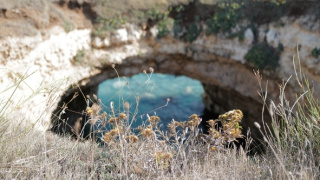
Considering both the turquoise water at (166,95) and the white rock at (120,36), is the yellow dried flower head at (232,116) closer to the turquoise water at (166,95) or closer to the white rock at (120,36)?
the white rock at (120,36)

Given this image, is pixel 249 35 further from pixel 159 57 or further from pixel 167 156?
pixel 167 156

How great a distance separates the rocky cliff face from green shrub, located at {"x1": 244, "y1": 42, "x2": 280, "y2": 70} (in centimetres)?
13

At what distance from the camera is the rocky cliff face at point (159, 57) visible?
265 inches

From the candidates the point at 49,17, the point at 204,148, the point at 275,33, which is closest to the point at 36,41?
the point at 49,17

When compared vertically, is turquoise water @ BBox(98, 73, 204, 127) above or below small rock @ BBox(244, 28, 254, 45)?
→ below

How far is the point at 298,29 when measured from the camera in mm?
7363

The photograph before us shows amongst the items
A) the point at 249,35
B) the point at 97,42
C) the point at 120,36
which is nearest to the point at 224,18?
the point at 249,35

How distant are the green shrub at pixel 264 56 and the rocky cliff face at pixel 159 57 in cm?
13

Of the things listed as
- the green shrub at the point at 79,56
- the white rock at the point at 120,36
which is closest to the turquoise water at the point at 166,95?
the white rock at the point at 120,36

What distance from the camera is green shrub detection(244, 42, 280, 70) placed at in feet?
25.3

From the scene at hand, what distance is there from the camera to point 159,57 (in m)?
9.04

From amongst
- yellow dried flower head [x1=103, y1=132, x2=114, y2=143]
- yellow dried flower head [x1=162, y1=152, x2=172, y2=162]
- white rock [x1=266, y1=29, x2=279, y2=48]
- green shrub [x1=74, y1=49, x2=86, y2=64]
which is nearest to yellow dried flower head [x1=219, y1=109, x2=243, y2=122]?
yellow dried flower head [x1=162, y1=152, x2=172, y2=162]

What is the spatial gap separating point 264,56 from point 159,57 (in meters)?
2.92

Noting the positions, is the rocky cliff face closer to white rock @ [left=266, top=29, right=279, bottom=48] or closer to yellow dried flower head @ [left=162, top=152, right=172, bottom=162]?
white rock @ [left=266, top=29, right=279, bottom=48]
